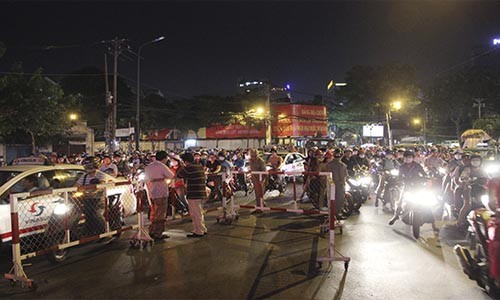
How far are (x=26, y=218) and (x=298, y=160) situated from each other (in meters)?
14.9

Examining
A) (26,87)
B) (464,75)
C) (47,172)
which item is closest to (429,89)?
(464,75)

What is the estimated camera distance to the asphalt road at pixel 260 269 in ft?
→ 17.3

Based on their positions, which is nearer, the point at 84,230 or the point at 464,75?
the point at 84,230

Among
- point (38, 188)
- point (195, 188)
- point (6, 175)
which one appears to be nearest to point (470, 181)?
point (195, 188)

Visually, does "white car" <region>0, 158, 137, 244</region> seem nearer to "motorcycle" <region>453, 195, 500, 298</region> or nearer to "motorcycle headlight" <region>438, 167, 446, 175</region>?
"motorcycle" <region>453, 195, 500, 298</region>

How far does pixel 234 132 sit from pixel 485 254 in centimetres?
4163

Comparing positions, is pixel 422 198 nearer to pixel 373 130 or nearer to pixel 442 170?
pixel 442 170

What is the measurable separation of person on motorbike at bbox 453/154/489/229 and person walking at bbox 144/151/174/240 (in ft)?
21.5

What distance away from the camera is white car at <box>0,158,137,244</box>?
6.75 meters

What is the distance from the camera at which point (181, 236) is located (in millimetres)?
8664

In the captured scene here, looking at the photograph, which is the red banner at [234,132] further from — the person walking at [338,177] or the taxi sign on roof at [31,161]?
the taxi sign on roof at [31,161]

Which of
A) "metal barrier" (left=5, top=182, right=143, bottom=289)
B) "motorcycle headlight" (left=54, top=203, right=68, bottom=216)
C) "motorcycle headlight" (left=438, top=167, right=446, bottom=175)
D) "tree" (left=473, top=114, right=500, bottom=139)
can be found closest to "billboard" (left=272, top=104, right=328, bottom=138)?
"tree" (left=473, top=114, right=500, bottom=139)

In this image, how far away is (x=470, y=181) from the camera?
28.3 feet

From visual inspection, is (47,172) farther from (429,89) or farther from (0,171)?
(429,89)
